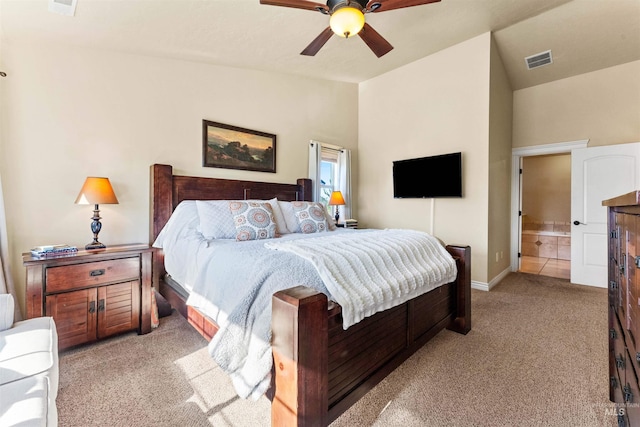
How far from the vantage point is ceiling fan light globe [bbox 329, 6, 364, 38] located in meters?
2.07

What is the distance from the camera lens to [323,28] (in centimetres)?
300

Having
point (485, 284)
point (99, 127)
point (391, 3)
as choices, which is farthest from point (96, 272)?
point (485, 284)

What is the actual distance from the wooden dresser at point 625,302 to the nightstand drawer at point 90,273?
3017 mm

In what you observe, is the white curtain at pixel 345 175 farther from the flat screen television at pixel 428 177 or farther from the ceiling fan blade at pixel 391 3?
the ceiling fan blade at pixel 391 3

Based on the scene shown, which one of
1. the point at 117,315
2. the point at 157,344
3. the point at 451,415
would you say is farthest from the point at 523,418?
the point at 117,315

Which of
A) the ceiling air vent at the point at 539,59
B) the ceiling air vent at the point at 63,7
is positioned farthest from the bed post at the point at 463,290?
the ceiling air vent at the point at 63,7

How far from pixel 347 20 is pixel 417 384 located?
103 inches

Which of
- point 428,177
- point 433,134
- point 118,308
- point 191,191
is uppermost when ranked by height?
point 433,134

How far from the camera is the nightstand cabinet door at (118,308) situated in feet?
7.29

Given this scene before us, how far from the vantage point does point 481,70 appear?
3.67 metres

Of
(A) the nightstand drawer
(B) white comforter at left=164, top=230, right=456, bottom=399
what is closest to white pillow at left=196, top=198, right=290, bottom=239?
(B) white comforter at left=164, top=230, right=456, bottom=399

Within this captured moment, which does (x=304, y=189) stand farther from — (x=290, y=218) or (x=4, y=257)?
(x=4, y=257)

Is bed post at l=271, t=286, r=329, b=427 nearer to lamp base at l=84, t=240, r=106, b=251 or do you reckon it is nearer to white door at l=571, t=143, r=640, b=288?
lamp base at l=84, t=240, r=106, b=251

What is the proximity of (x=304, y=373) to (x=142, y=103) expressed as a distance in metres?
3.12
